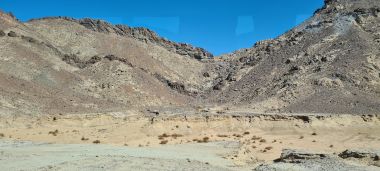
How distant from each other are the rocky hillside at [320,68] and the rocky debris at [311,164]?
30.7 meters

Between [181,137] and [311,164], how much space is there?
17.4 meters

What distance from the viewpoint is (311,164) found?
17.2 m

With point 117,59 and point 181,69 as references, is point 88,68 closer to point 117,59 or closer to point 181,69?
point 117,59

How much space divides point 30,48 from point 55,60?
134 inches

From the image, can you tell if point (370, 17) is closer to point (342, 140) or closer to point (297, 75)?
point (297, 75)


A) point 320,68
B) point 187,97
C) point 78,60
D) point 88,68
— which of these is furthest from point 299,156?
point 187,97

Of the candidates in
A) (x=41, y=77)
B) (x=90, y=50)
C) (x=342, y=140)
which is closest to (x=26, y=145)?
(x=342, y=140)

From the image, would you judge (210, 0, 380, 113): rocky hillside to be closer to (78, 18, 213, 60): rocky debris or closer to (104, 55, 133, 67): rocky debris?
(78, 18, 213, 60): rocky debris

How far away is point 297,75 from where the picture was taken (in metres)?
60.5

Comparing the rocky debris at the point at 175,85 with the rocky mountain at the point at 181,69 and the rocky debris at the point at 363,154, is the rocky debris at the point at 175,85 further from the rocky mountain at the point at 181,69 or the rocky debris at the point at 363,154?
the rocky debris at the point at 363,154

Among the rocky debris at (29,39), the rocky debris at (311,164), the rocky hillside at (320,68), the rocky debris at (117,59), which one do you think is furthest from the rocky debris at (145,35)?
the rocky debris at (311,164)

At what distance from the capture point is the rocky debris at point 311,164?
54.6 feet

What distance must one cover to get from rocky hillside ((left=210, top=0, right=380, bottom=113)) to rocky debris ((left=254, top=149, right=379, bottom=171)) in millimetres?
30747

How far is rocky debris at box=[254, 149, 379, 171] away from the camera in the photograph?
16.7m
